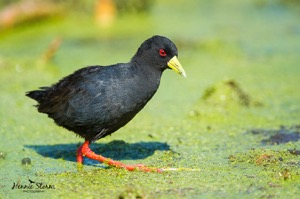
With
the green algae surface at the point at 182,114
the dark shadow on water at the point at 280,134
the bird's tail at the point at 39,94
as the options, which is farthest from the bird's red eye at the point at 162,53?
the dark shadow on water at the point at 280,134

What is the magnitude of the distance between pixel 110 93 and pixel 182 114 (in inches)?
86.6

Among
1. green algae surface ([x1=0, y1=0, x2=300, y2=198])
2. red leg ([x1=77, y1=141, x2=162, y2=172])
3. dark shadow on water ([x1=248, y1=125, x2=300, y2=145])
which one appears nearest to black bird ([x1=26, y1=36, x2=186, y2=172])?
red leg ([x1=77, y1=141, x2=162, y2=172])

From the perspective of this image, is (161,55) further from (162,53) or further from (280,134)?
(280,134)

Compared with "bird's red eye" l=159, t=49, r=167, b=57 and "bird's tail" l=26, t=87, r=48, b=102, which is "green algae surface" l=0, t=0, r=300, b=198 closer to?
"bird's tail" l=26, t=87, r=48, b=102

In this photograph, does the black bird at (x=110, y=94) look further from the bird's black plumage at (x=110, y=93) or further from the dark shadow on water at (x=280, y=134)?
the dark shadow on water at (x=280, y=134)

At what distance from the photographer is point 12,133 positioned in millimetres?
6660

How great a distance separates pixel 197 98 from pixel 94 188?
137 inches

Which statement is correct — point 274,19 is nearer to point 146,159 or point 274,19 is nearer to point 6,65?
point 6,65

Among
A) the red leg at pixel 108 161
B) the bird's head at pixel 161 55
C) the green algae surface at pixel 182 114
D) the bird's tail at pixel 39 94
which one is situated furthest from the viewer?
the bird's tail at pixel 39 94

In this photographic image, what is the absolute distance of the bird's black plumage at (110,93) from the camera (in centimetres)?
537

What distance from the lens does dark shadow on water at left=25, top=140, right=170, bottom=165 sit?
19.8 feet

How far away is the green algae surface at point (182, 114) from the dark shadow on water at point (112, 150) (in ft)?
0.04

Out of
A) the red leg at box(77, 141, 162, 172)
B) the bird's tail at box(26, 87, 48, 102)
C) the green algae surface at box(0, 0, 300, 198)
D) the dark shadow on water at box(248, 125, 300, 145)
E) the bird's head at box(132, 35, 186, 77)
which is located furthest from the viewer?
the dark shadow on water at box(248, 125, 300, 145)

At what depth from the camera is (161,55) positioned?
18.3ft
